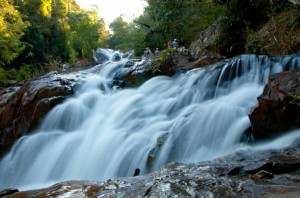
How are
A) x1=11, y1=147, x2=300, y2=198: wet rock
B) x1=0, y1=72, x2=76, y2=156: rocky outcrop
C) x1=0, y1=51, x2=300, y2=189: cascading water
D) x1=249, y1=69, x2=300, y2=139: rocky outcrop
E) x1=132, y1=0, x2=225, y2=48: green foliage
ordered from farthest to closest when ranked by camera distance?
1. x1=132, y1=0, x2=225, y2=48: green foliage
2. x1=0, y1=72, x2=76, y2=156: rocky outcrop
3. x1=0, y1=51, x2=300, y2=189: cascading water
4. x1=249, y1=69, x2=300, y2=139: rocky outcrop
5. x1=11, y1=147, x2=300, y2=198: wet rock

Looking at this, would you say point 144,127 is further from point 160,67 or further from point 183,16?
point 183,16

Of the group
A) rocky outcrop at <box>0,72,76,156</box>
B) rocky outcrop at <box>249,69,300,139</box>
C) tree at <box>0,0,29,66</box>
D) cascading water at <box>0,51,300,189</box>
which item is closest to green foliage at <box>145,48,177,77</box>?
cascading water at <box>0,51,300,189</box>

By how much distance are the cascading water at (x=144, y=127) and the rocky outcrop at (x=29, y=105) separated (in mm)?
349

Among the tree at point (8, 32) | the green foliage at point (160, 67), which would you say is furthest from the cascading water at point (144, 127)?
the tree at point (8, 32)

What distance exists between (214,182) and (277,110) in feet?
8.66

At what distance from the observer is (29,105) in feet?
31.3

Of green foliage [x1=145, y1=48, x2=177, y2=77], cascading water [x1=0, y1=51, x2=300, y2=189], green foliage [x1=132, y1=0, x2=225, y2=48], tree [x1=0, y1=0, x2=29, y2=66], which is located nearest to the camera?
cascading water [x1=0, y1=51, x2=300, y2=189]

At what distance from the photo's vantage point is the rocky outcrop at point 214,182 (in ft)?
10.1

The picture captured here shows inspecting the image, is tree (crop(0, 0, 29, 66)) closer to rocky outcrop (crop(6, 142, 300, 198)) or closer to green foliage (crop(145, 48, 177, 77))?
green foliage (crop(145, 48, 177, 77))

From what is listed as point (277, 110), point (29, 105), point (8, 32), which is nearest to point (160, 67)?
point (29, 105)

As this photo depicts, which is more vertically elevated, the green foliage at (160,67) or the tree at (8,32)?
the tree at (8,32)

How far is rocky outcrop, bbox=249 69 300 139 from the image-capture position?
5.29 meters

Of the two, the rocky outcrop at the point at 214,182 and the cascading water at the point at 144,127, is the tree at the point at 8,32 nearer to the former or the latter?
the cascading water at the point at 144,127

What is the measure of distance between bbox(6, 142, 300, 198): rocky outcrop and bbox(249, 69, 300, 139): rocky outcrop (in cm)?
94
